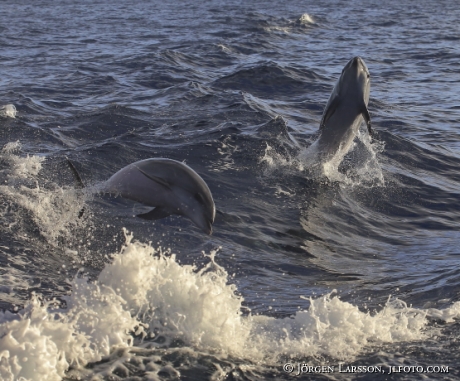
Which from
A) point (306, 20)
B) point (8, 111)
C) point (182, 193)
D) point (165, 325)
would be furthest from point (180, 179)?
point (306, 20)

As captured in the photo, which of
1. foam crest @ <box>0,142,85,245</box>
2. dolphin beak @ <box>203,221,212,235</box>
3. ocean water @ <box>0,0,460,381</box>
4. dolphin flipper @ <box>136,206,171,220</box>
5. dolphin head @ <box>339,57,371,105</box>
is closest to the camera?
ocean water @ <box>0,0,460,381</box>

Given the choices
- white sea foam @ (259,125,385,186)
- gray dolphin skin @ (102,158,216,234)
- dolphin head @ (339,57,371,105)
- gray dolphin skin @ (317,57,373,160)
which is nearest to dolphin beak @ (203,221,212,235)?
gray dolphin skin @ (102,158,216,234)

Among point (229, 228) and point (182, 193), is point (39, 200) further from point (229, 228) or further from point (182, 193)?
point (182, 193)

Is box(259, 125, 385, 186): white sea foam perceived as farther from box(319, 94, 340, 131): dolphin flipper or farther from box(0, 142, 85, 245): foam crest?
box(0, 142, 85, 245): foam crest

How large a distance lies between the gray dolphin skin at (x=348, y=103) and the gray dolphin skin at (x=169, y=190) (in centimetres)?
492

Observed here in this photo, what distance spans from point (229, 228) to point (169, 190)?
2.35 m

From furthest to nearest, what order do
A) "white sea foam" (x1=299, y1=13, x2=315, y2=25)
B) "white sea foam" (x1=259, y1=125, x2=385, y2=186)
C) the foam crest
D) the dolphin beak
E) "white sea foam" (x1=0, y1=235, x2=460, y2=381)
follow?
"white sea foam" (x1=299, y1=13, x2=315, y2=25) < "white sea foam" (x1=259, y1=125, x2=385, y2=186) < the foam crest < the dolphin beak < "white sea foam" (x1=0, y1=235, x2=460, y2=381)

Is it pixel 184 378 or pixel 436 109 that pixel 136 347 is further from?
pixel 436 109

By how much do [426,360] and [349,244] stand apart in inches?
151

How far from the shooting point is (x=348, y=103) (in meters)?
11.9

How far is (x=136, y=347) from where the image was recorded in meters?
6.02

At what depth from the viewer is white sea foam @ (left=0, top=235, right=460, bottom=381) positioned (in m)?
5.55

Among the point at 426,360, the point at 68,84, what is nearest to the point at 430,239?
the point at 426,360

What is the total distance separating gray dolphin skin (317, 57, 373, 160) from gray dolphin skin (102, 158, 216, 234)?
16.1 ft
